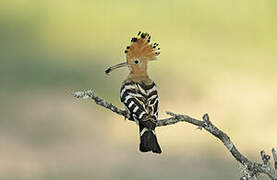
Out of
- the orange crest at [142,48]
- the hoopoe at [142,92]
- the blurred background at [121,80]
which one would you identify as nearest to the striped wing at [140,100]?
the hoopoe at [142,92]

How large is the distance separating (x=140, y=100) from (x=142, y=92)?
0.24 feet

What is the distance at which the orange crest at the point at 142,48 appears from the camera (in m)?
3.70

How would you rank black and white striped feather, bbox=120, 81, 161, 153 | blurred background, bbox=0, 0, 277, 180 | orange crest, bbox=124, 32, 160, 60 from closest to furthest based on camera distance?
black and white striped feather, bbox=120, 81, 161, 153
orange crest, bbox=124, 32, 160, 60
blurred background, bbox=0, 0, 277, 180

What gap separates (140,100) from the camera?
367 centimetres

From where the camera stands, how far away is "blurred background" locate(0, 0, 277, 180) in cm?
796

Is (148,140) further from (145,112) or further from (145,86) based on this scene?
(145,86)

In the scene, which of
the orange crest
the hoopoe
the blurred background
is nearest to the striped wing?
the hoopoe

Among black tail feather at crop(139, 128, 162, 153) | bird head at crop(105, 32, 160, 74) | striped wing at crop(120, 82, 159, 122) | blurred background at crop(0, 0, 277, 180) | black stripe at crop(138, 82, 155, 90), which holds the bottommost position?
black tail feather at crop(139, 128, 162, 153)

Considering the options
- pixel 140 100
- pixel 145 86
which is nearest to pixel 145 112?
pixel 140 100

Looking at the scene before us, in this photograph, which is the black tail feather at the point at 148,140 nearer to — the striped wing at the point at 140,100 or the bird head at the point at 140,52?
the striped wing at the point at 140,100

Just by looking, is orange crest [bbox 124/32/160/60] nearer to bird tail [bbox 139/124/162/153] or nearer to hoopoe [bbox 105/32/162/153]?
hoopoe [bbox 105/32/162/153]

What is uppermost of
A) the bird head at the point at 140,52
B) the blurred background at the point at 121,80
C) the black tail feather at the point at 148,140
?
the blurred background at the point at 121,80

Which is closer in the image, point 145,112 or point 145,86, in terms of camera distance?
point 145,112

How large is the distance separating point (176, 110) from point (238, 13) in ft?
14.0
